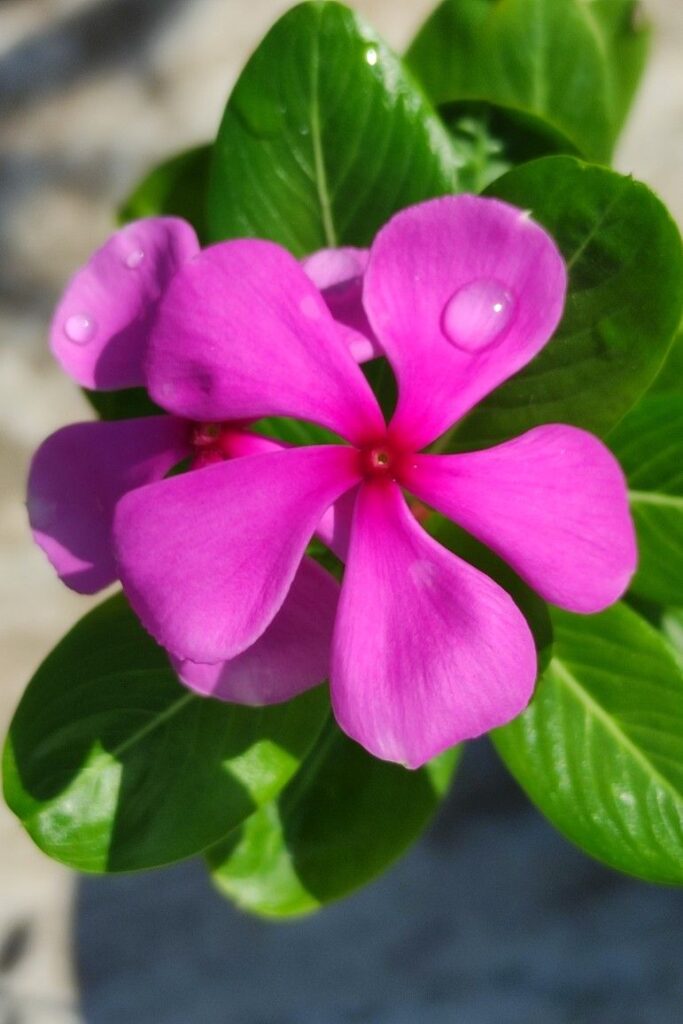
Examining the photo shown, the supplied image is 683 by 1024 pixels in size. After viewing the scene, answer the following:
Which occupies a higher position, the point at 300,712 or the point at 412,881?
the point at 300,712

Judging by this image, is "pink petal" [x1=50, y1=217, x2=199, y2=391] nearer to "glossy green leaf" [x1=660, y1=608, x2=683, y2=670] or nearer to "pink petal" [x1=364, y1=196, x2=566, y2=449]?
"pink petal" [x1=364, y1=196, x2=566, y2=449]

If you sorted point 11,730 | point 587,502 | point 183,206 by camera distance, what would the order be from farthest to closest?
point 183,206 → point 11,730 → point 587,502

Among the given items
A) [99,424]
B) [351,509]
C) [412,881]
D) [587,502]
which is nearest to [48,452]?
[99,424]

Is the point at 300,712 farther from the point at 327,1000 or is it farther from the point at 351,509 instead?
the point at 327,1000

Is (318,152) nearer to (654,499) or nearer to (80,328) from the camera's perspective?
(80,328)

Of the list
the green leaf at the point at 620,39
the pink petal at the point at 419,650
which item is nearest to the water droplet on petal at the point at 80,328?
the pink petal at the point at 419,650

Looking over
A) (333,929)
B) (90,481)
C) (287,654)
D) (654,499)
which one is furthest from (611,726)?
(333,929)
